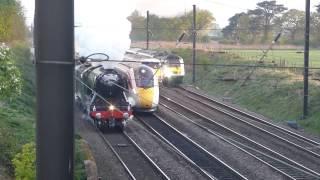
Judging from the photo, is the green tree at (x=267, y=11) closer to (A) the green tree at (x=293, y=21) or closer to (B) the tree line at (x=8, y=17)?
(A) the green tree at (x=293, y=21)

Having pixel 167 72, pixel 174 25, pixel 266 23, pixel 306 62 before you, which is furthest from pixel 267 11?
pixel 306 62

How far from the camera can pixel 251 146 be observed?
65.1ft

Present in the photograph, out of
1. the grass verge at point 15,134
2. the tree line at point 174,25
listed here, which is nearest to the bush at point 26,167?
the grass verge at point 15,134

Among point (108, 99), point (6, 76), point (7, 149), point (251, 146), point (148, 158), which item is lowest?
point (251, 146)

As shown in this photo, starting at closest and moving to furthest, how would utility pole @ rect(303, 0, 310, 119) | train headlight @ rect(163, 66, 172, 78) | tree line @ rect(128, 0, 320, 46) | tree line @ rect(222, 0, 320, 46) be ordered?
1. utility pole @ rect(303, 0, 310, 119)
2. train headlight @ rect(163, 66, 172, 78)
3. tree line @ rect(128, 0, 320, 46)
4. tree line @ rect(222, 0, 320, 46)

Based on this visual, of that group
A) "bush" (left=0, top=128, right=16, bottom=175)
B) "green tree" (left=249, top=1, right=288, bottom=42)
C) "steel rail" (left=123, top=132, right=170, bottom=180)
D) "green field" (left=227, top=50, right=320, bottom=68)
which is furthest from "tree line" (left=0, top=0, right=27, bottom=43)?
"green tree" (left=249, top=1, right=288, bottom=42)

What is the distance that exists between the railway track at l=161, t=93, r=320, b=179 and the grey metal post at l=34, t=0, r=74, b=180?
12.6 m

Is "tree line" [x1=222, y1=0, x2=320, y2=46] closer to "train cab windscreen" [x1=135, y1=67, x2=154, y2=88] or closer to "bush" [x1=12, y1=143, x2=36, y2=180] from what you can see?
"train cab windscreen" [x1=135, y1=67, x2=154, y2=88]

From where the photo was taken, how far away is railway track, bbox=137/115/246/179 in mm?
15695

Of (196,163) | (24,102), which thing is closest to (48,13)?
(196,163)

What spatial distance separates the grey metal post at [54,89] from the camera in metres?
2.90

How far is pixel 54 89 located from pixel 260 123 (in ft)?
76.9

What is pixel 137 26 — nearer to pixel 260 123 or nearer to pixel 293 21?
pixel 293 21

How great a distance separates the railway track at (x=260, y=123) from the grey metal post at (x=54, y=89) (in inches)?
Result: 701
